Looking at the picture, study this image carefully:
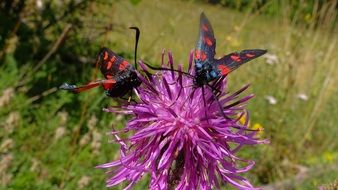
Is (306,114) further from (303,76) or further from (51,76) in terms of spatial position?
(51,76)

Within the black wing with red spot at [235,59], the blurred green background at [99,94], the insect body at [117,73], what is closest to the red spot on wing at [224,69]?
the black wing with red spot at [235,59]

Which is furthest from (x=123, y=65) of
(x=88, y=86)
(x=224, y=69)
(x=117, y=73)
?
(x=224, y=69)

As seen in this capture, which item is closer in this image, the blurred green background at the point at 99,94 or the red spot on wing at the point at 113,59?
the red spot on wing at the point at 113,59

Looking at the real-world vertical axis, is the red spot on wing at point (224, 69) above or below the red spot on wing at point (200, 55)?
below

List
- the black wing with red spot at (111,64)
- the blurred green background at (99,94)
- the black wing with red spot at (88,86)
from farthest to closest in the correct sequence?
the blurred green background at (99,94), the black wing with red spot at (111,64), the black wing with red spot at (88,86)

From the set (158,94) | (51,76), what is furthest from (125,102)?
(51,76)

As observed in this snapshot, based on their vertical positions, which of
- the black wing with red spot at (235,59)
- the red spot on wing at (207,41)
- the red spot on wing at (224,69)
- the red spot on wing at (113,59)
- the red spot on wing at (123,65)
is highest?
the red spot on wing at (207,41)

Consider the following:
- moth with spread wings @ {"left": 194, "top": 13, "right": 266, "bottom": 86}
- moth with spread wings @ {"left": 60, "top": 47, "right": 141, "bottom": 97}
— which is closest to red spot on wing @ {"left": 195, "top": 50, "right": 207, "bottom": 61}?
moth with spread wings @ {"left": 194, "top": 13, "right": 266, "bottom": 86}

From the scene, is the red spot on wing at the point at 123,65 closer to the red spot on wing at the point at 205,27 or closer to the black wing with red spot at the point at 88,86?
the black wing with red spot at the point at 88,86
